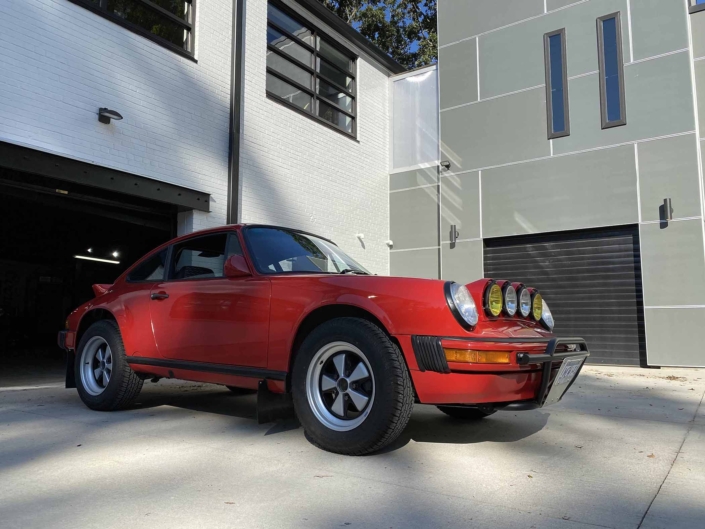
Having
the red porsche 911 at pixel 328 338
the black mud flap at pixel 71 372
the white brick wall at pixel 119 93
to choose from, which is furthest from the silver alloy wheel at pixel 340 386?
the white brick wall at pixel 119 93

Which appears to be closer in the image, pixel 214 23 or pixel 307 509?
pixel 307 509

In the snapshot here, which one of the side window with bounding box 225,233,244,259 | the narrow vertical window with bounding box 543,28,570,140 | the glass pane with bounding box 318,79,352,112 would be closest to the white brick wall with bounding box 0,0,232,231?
the glass pane with bounding box 318,79,352,112

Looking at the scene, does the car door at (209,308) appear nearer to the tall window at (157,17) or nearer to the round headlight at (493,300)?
the round headlight at (493,300)

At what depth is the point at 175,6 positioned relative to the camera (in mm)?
8734

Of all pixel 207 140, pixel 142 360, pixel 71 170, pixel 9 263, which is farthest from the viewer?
pixel 9 263

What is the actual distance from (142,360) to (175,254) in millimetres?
929

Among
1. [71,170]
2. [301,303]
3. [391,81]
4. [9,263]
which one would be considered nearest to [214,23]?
[71,170]

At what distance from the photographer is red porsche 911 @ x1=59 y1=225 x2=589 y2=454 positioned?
118 inches

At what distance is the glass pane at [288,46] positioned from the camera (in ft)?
34.6

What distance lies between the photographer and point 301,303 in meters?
3.46

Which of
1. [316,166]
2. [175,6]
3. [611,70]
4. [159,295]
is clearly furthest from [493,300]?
[611,70]

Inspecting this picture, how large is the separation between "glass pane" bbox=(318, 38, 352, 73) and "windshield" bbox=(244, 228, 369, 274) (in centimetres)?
862

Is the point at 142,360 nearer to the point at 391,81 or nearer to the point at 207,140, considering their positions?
the point at 207,140

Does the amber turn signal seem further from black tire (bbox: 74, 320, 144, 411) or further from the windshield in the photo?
black tire (bbox: 74, 320, 144, 411)
